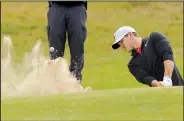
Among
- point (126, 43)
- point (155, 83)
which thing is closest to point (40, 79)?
point (126, 43)

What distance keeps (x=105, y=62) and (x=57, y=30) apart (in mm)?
10995

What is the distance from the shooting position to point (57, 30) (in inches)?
337

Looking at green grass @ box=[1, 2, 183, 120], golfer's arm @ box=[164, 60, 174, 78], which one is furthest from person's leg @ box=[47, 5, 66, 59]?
green grass @ box=[1, 2, 183, 120]

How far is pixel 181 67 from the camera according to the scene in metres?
16.3

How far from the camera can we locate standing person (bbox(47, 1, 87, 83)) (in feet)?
28.0

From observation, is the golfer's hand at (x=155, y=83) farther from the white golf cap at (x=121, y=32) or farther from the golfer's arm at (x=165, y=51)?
the white golf cap at (x=121, y=32)

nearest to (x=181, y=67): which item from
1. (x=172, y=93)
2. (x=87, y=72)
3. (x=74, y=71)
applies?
(x=87, y=72)

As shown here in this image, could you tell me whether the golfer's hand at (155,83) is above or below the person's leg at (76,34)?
below

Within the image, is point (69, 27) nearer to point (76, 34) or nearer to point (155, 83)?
point (76, 34)

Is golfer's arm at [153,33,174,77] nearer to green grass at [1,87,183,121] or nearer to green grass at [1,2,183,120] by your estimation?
green grass at [1,2,183,120]

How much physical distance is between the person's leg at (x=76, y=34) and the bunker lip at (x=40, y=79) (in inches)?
9.1

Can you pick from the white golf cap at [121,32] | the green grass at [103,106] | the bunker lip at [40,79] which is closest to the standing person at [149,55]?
the white golf cap at [121,32]

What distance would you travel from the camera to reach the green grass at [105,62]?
5535 mm

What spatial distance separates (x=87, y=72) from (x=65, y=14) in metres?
8.21
